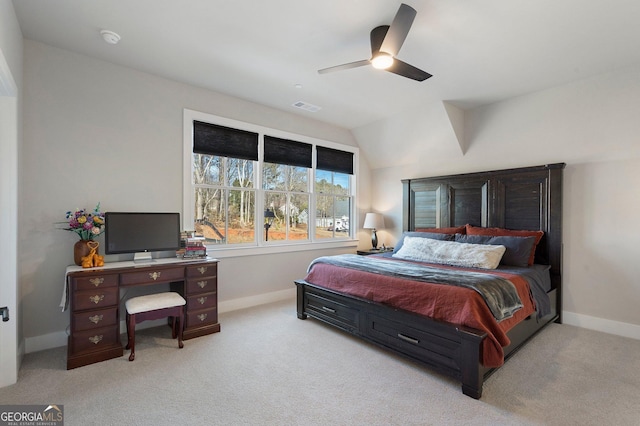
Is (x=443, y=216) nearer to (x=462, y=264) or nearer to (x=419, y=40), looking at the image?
(x=462, y=264)

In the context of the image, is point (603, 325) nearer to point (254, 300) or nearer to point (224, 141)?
point (254, 300)

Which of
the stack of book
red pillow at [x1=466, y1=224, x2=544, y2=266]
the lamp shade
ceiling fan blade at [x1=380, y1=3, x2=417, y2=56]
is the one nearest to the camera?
ceiling fan blade at [x1=380, y1=3, x2=417, y2=56]

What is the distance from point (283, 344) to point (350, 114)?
3362 mm

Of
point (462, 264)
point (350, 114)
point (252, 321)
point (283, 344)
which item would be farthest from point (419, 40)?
point (252, 321)

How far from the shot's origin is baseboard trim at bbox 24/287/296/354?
2814 millimetres

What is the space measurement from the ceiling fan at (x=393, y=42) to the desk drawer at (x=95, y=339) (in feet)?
→ 10.00

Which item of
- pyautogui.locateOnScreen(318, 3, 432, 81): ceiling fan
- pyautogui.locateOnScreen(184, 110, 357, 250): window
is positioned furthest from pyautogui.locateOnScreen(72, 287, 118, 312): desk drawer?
pyautogui.locateOnScreen(318, 3, 432, 81): ceiling fan

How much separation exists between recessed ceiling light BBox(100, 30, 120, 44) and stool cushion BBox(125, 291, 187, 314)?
2.32 metres

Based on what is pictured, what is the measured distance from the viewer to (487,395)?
219 cm

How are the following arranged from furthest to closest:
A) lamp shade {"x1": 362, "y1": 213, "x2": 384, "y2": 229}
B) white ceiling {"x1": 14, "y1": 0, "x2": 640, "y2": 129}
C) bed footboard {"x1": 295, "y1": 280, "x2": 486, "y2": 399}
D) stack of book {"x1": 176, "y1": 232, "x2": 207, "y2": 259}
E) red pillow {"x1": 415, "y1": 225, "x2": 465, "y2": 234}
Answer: lamp shade {"x1": 362, "y1": 213, "x2": 384, "y2": 229} → red pillow {"x1": 415, "y1": 225, "x2": 465, "y2": 234} → stack of book {"x1": 176, "y1": 232, "x2": 207, "y2": 259} → white ceiling {"x1": 14, "y1": 0, "x2": 640, "y2": 129} → bed footboard {"x1": 295, "y1": 280, "x2": 486, "y2": 399}

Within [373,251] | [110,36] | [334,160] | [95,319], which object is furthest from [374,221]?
[110,36]

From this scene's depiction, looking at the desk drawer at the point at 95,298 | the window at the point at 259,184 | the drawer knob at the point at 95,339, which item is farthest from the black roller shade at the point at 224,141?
the drawer knob at the point at 95,339

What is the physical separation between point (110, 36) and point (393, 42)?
2.40m

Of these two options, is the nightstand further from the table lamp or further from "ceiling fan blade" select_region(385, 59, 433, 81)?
"ceiling fan blade" select_region(385, 59, 433, 81)
